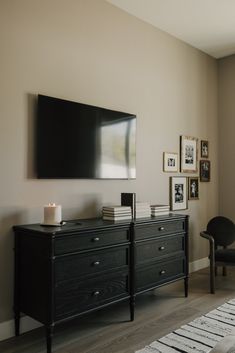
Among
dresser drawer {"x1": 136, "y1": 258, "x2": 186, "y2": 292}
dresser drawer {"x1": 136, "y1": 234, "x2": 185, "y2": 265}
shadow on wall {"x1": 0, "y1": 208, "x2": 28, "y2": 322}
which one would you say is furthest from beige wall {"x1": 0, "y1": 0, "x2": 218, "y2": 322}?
dresser drawer {"x1": 136, "y1": 258, "x2": 186, "y2": 292}

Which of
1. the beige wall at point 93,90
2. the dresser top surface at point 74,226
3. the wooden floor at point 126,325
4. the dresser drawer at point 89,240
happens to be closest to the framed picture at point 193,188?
the beige wall at point 93,90

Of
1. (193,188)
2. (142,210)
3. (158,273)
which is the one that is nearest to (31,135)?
(142,210)

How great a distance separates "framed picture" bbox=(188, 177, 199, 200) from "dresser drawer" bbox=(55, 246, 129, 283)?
71.9 inches

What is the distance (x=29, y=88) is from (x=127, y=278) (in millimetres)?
1864

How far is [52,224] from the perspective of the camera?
2.63m

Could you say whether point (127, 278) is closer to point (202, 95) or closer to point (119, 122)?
point (119, 122)

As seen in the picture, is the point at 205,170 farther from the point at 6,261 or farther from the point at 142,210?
the point at 6,261

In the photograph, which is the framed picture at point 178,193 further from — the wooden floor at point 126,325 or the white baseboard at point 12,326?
the white baseboard at point 12,326

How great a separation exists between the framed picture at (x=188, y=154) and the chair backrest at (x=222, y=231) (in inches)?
30.4

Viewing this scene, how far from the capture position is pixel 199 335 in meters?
2.62

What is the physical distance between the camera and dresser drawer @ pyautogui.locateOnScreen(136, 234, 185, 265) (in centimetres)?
307

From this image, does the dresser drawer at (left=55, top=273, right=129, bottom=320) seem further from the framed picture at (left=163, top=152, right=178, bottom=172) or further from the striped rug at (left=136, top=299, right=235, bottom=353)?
the framed picture at (left=163, top=152, right=178, bottom=172)

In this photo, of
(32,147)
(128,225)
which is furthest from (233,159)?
(32,147)

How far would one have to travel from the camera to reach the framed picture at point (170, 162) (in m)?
4.07
